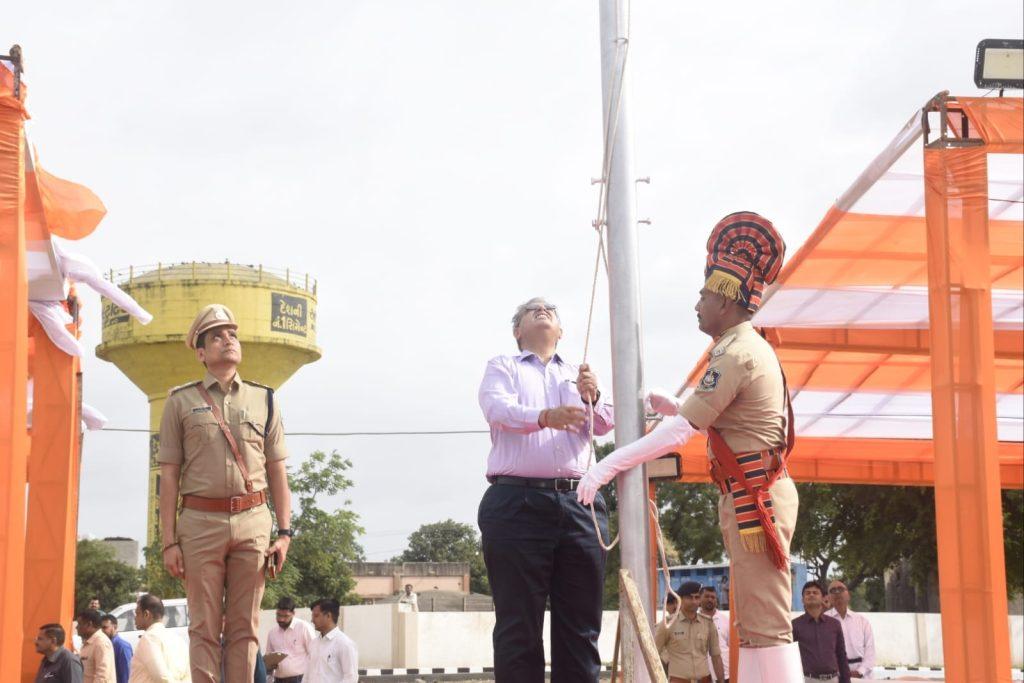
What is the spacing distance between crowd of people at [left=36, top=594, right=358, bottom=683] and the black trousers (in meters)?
3.04

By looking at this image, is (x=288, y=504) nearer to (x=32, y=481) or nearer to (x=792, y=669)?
(x=792, y=669)

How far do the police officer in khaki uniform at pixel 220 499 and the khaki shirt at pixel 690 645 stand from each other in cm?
787

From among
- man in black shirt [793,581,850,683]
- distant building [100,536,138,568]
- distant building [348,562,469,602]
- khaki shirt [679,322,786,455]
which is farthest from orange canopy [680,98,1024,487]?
distant building [100,536,138,568]

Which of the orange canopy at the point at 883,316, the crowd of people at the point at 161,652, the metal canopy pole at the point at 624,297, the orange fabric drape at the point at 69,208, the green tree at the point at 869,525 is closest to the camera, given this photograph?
the metal canopy pole at the point at 624,297

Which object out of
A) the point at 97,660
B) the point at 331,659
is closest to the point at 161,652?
the point at 97,660

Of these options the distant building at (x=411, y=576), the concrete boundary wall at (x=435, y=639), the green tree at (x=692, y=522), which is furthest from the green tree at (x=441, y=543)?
the concrete boundary wall at (x=435, y=639)

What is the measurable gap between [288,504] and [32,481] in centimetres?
394

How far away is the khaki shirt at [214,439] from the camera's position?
5219mm

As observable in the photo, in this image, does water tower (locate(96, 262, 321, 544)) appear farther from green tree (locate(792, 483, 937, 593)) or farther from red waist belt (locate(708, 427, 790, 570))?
red waist belt (locate(708, 427, 790, 570))

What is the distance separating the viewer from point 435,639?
1101 inches

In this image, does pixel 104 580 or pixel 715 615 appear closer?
pixel 715 615

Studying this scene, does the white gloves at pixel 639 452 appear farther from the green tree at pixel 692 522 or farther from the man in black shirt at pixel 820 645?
the green tree at pixel 692 522

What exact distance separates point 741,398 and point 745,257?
1.71ft

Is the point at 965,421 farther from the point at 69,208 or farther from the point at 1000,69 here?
the point at 69,208
